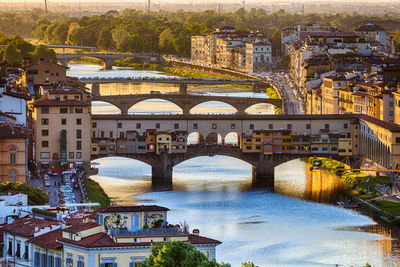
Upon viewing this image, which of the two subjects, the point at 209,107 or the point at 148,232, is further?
the point at 209,107

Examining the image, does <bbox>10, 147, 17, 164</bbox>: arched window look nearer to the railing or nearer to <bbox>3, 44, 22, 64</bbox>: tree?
the railing

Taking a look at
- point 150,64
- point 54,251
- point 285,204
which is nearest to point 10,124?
point 285,204

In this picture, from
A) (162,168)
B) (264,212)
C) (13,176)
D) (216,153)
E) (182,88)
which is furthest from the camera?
(182,88)

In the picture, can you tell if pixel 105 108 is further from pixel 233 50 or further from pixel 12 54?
pixel 233 50

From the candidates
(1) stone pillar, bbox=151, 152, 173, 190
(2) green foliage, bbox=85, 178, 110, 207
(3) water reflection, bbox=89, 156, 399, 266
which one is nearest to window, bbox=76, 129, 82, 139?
(3) water reflection, bbox=89, 156, 399, 266

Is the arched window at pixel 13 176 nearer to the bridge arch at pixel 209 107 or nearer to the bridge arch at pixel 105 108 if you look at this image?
the bridge arch at pixel 105 108

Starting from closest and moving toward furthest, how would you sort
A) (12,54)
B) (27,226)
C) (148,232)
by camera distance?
1. (148,232)
2. (27,226)
3. (12,54)

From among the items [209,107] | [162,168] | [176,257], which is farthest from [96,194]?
[209,107]
